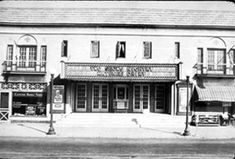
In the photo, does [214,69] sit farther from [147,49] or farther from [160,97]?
[147,49]

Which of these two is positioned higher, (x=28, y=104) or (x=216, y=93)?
(x=216, y=93)

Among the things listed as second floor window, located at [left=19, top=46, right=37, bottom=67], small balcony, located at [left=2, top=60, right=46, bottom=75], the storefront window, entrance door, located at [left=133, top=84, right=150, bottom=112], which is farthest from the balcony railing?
second floor window, located at [left=19, top=46, right=37, bottom=67]

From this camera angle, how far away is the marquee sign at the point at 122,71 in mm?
24203

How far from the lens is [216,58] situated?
2620 cm

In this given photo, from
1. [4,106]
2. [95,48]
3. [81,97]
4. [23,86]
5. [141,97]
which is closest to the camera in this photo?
[4,106]

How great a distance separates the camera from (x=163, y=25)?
2566 cm

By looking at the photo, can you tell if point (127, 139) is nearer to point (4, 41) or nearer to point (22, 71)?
point (22, 71)

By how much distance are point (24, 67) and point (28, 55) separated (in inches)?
43.0

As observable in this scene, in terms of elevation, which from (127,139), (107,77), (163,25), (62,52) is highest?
(163,25)

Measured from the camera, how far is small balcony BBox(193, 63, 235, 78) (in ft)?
83.0

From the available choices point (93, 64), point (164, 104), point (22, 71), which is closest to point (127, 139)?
point (93, 64)

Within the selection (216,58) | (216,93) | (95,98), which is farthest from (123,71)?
(216,58)

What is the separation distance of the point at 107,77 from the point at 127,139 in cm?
835

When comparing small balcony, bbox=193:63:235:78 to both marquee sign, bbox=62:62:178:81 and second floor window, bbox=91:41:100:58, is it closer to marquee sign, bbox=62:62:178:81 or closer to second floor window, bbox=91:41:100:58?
marquee sign, bbox=62:62:178:81
